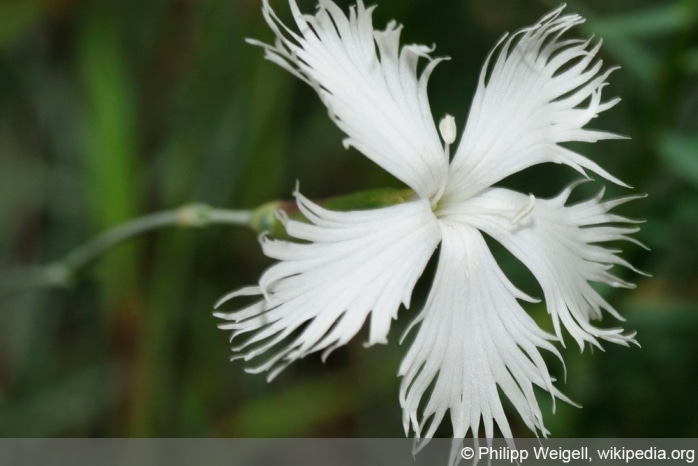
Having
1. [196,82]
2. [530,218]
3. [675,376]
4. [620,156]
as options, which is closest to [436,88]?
[620,156]

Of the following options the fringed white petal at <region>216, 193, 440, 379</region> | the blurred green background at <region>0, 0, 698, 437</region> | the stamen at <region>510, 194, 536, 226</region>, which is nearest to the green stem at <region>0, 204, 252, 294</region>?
the blurred green background at <region>0, 0, 698, 437</region>

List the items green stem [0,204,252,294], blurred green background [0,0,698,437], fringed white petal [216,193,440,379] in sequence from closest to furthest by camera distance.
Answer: fringed white petal [216,193,440,379] < green stem [0,204,252,294] < blurred green background [0,0,698,437]

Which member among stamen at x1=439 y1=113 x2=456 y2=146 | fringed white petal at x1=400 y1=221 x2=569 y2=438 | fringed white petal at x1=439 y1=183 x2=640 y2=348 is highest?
stamen at x1=439 y1=113 x2=456 y2=146

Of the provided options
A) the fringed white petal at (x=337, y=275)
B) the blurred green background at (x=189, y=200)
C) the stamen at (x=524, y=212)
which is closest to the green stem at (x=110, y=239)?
the blurred green background at (x=189, y=200)

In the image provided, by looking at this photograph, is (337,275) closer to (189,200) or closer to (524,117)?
(524,117)

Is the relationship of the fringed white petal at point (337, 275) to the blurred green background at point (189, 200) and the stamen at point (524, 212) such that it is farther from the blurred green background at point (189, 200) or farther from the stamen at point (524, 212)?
the blurred green background at point (189, 200)

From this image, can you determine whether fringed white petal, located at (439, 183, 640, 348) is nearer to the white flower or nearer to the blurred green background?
the white flower
